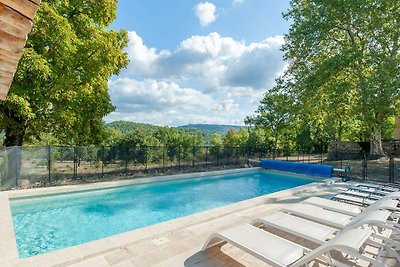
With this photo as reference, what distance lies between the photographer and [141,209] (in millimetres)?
8273

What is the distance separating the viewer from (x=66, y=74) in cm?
977

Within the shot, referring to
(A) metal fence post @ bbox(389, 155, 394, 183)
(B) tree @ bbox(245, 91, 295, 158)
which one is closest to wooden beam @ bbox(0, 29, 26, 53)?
(A) metal fence post @ bbox(389, 155, 394, 183)

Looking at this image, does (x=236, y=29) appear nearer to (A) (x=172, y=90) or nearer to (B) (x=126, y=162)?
(B) (x=126, y=162)

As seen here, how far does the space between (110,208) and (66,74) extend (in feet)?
18.4

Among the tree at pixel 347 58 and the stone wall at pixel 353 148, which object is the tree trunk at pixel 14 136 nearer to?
the tree at pixel 347 58

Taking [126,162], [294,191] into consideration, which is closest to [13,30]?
[294,191]

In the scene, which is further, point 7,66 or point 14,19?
point 7,66

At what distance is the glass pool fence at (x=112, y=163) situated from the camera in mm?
8742

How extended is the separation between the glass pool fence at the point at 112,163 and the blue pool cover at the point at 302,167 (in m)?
1.13

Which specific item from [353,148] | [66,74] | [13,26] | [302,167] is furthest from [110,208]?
[353,148]

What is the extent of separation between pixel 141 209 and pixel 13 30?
7786 millimetres

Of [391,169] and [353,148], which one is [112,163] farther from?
[353,148]

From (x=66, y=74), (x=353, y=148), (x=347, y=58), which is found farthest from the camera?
(x=353, y=148)

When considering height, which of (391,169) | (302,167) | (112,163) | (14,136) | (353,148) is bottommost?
(302,167)
